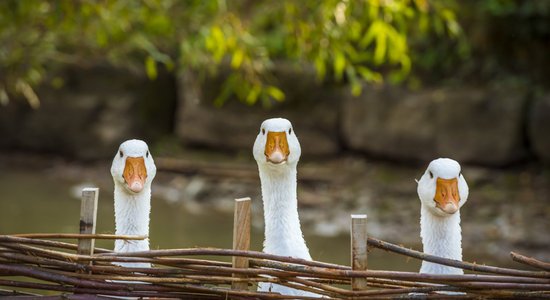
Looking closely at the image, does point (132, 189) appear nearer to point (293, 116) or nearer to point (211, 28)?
point (211, 28)

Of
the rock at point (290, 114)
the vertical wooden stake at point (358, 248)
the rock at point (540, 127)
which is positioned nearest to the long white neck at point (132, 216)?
the vertical wooden stake at point (358, 248)

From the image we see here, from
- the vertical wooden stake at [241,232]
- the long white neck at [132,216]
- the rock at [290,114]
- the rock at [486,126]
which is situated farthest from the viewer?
the rock at [290,114]

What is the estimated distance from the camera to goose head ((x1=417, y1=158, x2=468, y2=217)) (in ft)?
7.12

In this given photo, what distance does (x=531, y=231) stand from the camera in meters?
6.07

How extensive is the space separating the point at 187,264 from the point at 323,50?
262cm

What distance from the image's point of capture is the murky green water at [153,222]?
5672 millimetres

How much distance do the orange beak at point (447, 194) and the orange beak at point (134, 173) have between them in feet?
2.45

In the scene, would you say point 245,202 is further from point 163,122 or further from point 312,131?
point 163,122

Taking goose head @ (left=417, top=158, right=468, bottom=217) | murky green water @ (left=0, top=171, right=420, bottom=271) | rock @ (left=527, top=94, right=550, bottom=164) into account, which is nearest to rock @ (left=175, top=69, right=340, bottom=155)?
murky green water @ (left=0, top=171, right=420, bottom=271)

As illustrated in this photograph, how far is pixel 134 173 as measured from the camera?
7.38 feet

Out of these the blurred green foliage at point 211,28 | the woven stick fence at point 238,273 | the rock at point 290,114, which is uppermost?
the rock at point 290,114

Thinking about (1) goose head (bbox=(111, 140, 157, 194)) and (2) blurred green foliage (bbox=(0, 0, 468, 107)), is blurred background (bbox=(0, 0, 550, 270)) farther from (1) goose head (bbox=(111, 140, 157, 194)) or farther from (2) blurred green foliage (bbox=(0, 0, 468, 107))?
(1) goose head (bbox=(111, 140, 157, 194))

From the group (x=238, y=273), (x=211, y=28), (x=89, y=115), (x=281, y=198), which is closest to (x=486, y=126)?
(x=211, y=28)

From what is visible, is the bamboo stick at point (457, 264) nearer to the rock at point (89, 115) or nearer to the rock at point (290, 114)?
the rock at point (290, 114)
